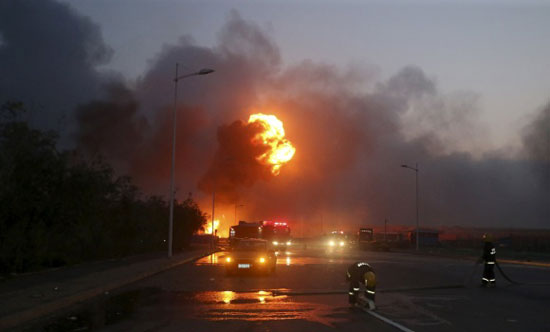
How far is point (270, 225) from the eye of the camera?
2459 inches

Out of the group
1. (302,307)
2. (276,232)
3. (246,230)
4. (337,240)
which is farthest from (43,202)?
(337,240)

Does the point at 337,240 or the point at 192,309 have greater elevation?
the point at 337,240

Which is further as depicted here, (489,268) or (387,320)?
(489,268)

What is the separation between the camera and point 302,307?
46.5 feet

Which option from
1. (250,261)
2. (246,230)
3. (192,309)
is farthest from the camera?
(246,230)

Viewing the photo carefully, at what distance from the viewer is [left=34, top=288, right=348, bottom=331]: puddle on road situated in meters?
12.1

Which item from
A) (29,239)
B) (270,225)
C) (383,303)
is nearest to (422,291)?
(383,303)

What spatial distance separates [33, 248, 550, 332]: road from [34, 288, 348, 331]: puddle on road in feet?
0.07

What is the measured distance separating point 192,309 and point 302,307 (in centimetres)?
271

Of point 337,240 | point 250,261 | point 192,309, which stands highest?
point 337,240

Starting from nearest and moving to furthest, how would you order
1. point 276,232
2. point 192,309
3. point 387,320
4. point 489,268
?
1. point 387,320
2. point 192,309
3. point 489,268
4. point 276,232

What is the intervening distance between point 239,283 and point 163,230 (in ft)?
113

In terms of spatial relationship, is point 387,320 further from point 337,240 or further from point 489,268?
point 337,240

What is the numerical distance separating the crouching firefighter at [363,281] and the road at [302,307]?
0.97ft
